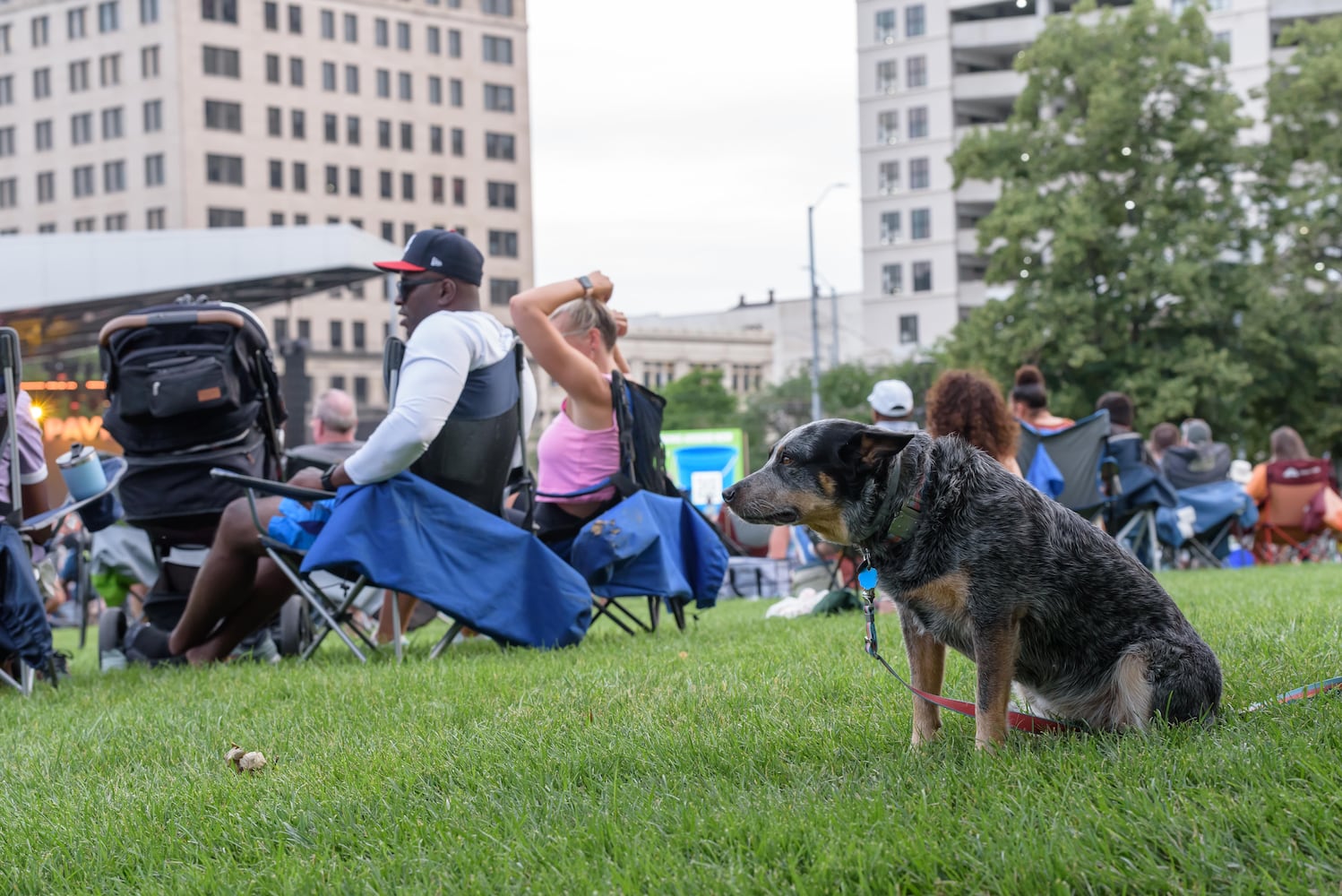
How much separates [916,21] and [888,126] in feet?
19.8

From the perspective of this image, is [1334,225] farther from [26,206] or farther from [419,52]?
[26,206]

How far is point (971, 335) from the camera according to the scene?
42062mm

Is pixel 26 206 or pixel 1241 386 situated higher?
pixel 26 206

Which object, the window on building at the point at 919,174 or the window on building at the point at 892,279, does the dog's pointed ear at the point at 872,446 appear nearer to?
the window on building at the point at 919,174

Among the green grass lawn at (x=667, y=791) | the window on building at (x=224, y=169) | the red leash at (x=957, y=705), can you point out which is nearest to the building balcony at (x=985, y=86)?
the window on building at (x=224, y=169)

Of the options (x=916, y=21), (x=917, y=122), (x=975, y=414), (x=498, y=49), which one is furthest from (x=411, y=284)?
(x=498, y=49)

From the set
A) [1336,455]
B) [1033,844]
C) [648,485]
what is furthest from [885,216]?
[1033,844]

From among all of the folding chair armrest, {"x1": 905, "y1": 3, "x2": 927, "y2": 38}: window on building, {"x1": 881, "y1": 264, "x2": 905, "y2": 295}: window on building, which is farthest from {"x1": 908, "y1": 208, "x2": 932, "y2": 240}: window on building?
the folding chair armrest

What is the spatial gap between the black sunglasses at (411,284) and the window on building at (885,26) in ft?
265

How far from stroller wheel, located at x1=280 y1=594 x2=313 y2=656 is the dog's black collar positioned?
504cm

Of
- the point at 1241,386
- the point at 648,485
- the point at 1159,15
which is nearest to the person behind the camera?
the point at 648,485

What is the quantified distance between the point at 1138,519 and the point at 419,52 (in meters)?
96.9

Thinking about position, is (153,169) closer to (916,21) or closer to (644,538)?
(916,21)

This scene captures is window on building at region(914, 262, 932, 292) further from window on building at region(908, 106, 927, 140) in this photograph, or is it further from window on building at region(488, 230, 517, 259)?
window on building at region(488, 230, 517, 259)
